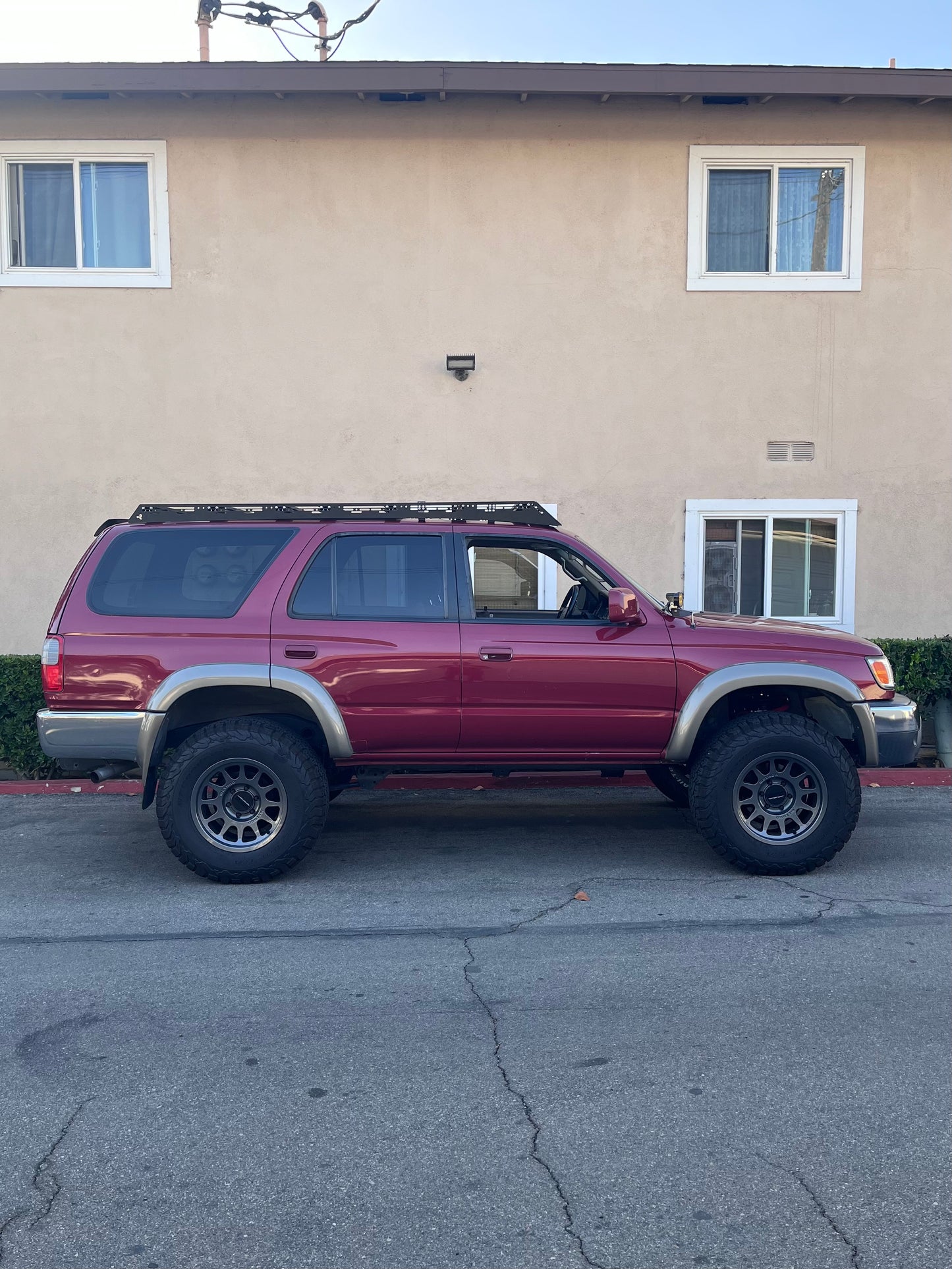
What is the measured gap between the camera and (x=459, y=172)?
1061 centimetres

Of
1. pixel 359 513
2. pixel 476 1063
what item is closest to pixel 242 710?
pixel 359 513

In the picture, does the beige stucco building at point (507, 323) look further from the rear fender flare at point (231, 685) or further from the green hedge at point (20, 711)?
the rear fender flare at point (231, 685)

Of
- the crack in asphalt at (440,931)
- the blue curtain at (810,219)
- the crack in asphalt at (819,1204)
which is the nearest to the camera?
the crack in asphalt at (819,1204)

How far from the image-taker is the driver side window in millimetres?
6816

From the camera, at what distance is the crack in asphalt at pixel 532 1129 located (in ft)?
9.97

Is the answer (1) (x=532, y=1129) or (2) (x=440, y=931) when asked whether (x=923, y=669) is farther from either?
(1) (x=532, y=1129)

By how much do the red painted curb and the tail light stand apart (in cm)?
261

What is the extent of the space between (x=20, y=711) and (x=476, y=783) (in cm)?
369

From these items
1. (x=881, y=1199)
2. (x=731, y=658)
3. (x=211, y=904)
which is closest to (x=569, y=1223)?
(x=881, y=1199)

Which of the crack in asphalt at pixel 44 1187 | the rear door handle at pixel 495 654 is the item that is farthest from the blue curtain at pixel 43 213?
the crack in asphalt at pixel 44 1187

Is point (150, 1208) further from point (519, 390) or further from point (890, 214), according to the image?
point (890, 214)

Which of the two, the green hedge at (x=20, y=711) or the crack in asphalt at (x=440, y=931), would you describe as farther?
the green hedge at (x=20, y=711)

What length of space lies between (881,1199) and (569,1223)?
91 cm

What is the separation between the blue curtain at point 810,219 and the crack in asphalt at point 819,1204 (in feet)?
30.2
